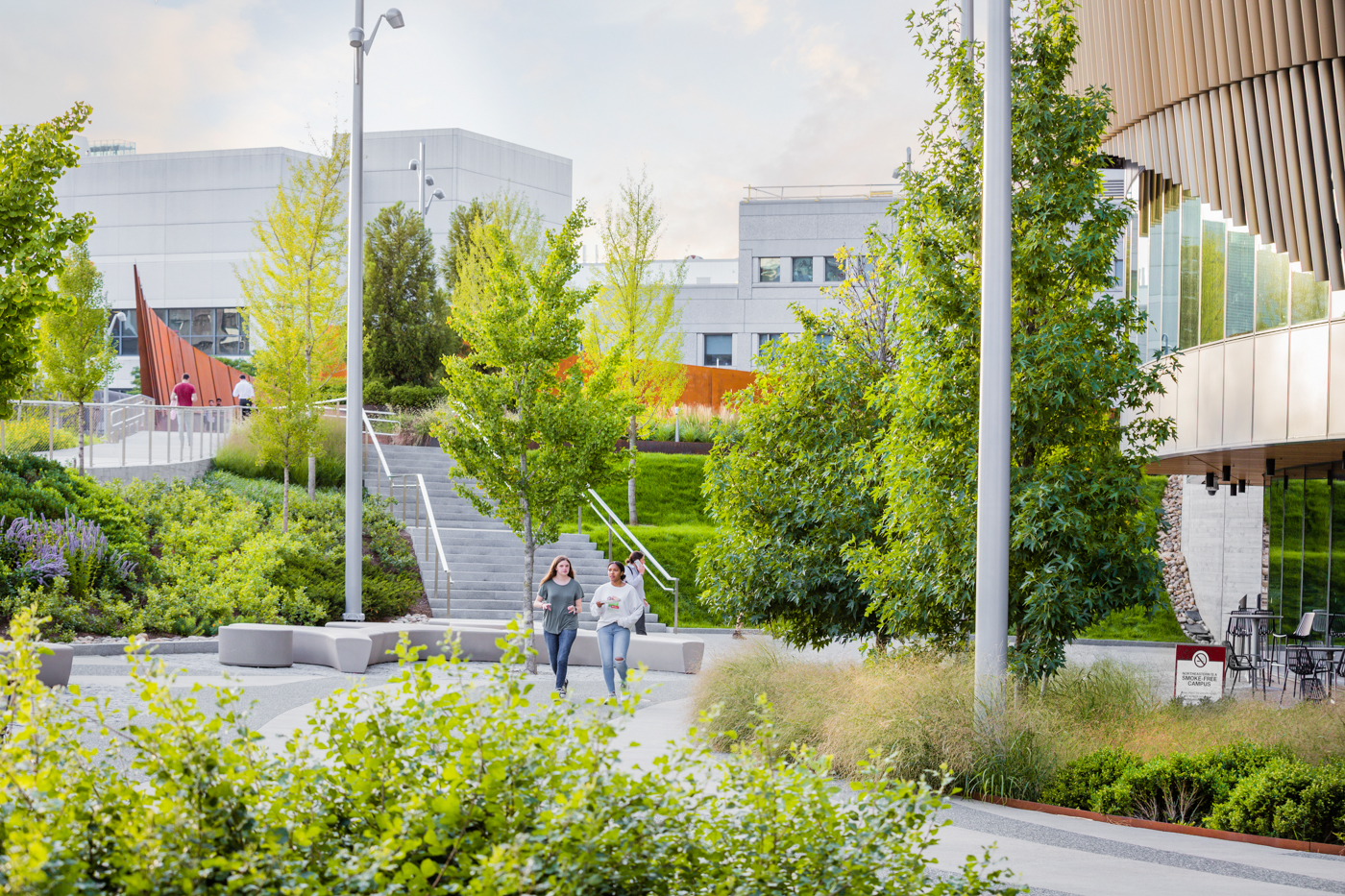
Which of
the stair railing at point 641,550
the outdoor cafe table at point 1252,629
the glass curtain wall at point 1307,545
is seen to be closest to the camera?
the outdoor cafe table at point 1252,629

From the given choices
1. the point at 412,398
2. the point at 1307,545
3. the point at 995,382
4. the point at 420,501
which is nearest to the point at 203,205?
the point at 412,398

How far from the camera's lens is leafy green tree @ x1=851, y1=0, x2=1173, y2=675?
10.0 meters

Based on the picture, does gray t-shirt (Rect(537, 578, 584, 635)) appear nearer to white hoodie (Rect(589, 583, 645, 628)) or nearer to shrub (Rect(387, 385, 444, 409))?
white hoodie (Rect(589, 583, 645, 628))

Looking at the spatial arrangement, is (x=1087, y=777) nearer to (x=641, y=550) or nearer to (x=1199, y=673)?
(x=1199, y=673)

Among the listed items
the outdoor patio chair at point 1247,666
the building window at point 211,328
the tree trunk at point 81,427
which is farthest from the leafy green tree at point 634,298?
the building window at point 211,328

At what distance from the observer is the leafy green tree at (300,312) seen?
23.4m

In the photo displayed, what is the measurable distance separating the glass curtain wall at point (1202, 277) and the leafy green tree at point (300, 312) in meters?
15.9

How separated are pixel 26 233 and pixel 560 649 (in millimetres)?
Result: 7179

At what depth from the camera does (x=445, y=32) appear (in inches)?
2040

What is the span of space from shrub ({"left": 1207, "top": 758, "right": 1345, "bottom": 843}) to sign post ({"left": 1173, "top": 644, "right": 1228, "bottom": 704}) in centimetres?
289

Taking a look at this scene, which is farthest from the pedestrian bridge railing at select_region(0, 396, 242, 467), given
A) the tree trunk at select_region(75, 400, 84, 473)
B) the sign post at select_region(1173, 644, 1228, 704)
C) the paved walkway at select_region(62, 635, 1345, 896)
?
the sign post at select_region(1173, 644, 1228, 704)

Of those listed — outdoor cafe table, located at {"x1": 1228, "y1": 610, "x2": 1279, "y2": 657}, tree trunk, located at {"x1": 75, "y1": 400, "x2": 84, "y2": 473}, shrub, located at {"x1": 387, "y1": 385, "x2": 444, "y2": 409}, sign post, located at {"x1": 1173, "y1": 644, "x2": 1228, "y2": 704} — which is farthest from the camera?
shrub, located at {"x1": 387, "y1": 385, "x2": 444, "y2": 409}

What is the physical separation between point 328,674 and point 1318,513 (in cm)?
1711

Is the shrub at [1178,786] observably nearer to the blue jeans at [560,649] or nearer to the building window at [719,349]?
the blue jeans at [560,649]
